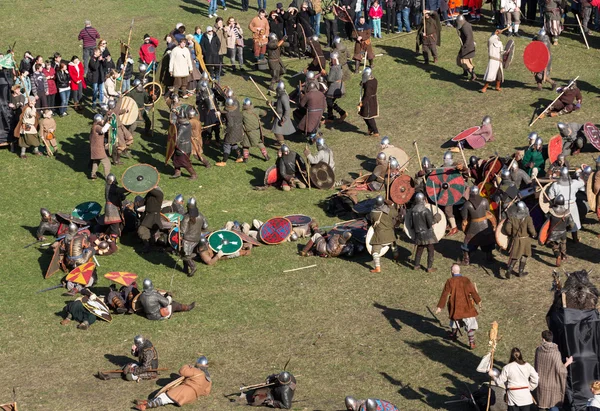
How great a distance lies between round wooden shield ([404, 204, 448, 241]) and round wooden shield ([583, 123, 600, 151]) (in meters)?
5.10

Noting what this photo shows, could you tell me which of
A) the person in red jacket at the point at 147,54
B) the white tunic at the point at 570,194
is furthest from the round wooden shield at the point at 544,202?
the person in red jacket at the point at 147,54

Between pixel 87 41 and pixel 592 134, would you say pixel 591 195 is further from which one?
pixel 87 41

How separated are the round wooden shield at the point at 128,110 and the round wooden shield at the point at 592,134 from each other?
36.9 ft

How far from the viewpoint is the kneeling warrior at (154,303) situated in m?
22.6

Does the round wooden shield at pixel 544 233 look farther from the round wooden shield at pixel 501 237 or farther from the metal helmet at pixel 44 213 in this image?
the metal helmet at pixel 44 213

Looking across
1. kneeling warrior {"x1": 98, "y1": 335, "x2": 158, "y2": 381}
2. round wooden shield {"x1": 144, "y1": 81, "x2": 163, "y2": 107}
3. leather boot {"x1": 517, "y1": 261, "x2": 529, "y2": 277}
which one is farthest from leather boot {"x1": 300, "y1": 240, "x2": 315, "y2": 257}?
round wooden shield {"x1": 144, "y1": 81, "x2": 163, "y2": 107}

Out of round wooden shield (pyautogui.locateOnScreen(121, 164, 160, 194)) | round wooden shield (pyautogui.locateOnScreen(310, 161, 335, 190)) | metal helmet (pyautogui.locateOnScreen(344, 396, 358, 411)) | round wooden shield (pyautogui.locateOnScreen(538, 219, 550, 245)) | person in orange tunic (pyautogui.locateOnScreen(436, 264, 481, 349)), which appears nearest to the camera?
metal helmet (pyautogui.locateOnScreen(344, 396, 358, 411))

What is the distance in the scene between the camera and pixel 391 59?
35.7 m

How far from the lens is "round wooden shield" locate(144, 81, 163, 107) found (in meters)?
31.7

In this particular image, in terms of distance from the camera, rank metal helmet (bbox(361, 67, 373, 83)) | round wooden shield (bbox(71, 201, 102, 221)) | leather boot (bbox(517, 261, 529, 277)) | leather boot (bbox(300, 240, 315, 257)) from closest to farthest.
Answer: leather boot (bbox(517, 261, 529, 277))
leather boot (bbox(300, 240, 315, 257))
round wooden shield (bbox(71, 201, 102, 221))
metal helmet (bbox(361, 67, 373, 83))

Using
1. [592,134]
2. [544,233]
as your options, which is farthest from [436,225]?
[592,134]

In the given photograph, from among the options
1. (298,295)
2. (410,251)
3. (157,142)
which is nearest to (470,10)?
(157,142)

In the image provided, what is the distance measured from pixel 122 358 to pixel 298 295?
13.0 feet

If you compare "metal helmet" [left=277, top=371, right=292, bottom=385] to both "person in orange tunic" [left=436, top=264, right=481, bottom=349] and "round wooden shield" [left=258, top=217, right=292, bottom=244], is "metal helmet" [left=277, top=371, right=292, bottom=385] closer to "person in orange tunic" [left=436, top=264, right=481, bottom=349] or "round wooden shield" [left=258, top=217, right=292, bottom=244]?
"person in orange tunic" [left=436, top=264, right=481, bottom=349]
